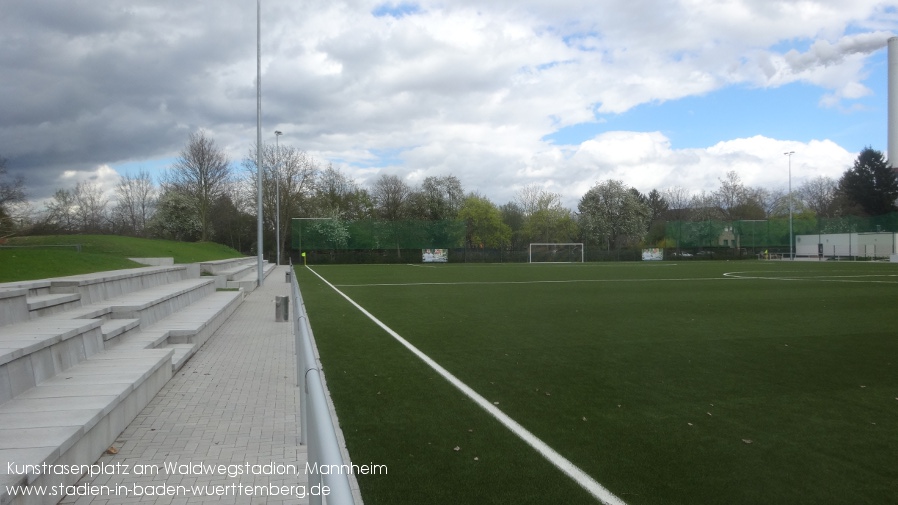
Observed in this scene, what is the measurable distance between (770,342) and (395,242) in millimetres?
50623

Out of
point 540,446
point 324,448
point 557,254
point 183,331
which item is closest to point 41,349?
point 183,331

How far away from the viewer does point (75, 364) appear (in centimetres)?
590

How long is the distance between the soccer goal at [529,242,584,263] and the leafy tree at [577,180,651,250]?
1556cm

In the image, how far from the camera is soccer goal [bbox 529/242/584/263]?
63812 mm

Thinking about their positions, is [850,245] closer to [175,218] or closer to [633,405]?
[175,218]

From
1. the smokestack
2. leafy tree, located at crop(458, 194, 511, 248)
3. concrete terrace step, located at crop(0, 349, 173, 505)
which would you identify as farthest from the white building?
concrete terrace step, located at crop(0, 349, 173, 505)

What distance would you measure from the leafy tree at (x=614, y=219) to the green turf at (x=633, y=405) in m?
67.5

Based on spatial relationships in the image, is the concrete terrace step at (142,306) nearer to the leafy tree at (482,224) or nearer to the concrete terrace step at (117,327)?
the concrete terrace step at (117,327)

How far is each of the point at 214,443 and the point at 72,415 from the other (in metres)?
1.10

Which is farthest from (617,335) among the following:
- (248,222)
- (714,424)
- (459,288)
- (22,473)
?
(248,222)

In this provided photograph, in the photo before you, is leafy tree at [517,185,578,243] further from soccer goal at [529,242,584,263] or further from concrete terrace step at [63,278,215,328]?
concrete terrace step at [63,278,215,328]

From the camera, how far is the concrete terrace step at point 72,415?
140 inches

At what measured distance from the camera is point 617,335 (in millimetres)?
11109

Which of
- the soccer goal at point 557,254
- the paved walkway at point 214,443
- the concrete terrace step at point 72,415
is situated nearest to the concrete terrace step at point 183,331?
the paved walkway at point 214,443
